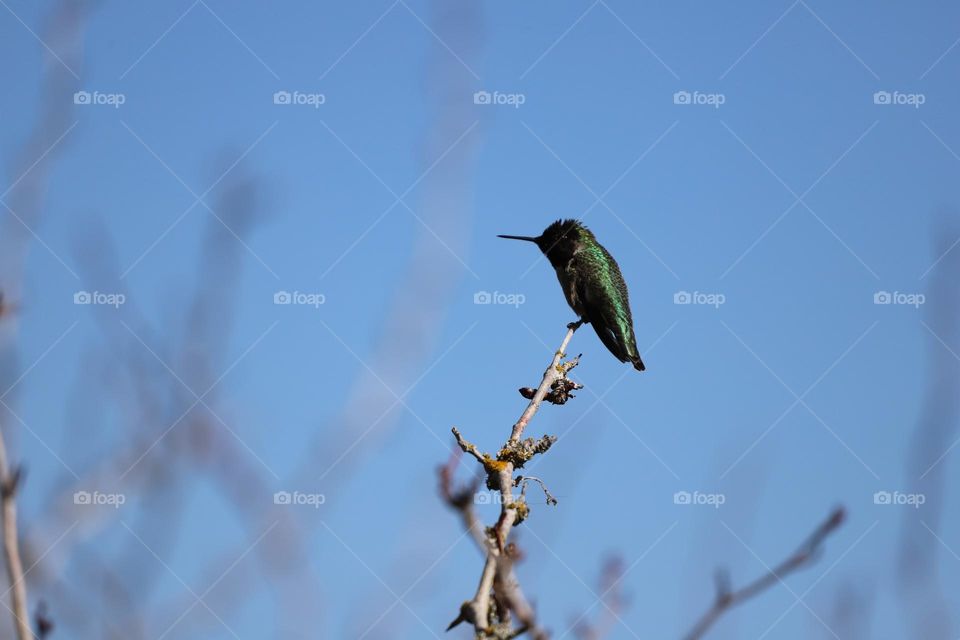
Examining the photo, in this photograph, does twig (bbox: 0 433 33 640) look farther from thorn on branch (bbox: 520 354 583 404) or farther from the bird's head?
the bird's head

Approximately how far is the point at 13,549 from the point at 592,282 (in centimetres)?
690

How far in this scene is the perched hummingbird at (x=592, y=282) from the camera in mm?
8328

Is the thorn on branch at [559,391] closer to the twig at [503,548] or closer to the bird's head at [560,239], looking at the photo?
the twig at [503,548]

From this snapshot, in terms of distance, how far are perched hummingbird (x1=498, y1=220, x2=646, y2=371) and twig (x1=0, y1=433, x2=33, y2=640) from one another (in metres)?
6.44

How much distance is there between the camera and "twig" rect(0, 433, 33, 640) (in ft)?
6.28

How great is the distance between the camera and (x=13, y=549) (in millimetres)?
1990

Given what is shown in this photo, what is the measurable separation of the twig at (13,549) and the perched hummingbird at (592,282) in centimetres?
644

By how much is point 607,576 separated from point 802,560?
138 cm

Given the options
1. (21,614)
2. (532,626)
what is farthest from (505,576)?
(21,614)

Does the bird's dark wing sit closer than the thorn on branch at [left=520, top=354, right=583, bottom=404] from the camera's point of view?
No

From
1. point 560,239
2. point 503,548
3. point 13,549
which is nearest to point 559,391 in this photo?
point 503,548

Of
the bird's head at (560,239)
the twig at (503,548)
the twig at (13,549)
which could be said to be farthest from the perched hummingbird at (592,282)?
the twig at (13,549)

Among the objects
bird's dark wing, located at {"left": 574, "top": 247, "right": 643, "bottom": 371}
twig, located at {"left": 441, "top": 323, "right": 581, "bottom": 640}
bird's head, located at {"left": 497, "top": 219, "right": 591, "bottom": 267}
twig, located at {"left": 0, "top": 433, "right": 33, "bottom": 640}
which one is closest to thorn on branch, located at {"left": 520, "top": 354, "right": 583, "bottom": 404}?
twig, located at {"left": 441, "top": 323, "right": 581, "bottom": 640}

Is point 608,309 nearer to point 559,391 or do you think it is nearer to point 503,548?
point 559,391
